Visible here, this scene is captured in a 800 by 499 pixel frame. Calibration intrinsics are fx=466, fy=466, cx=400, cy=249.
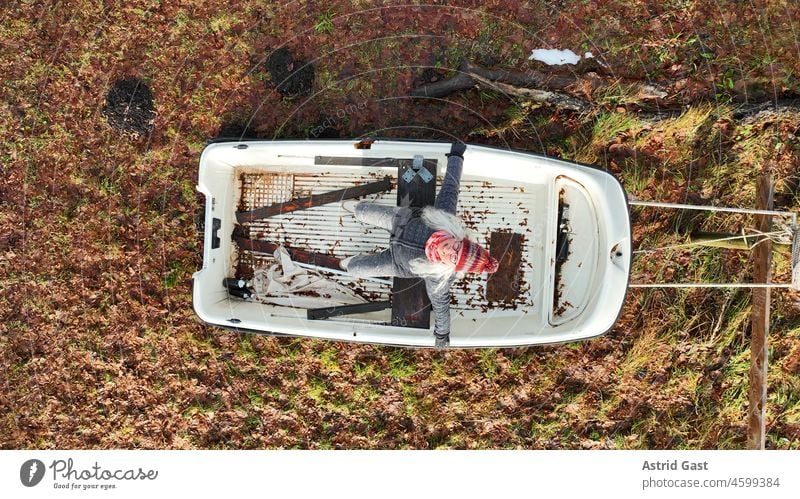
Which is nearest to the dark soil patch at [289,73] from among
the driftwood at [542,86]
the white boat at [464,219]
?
the white boat at [464,219]

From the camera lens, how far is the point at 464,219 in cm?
327

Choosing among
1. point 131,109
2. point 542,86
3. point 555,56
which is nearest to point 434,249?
point 542,86

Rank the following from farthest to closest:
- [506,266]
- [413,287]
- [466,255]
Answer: [506,266] < [413,287] < [466,255]

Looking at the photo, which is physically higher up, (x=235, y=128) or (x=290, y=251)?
(x=235, y=128)

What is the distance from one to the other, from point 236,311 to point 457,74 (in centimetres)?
239

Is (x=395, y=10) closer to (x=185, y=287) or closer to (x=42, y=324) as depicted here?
(x=185, y=287)

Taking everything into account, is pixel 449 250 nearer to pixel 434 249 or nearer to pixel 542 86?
pixel 434 249

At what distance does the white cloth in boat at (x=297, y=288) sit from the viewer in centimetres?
331

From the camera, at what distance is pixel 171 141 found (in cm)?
367

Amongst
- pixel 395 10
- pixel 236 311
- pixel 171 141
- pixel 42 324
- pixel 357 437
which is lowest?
pixel 357 437

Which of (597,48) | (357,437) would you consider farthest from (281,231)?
(597,48)

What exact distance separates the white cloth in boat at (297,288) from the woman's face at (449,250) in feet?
4.13

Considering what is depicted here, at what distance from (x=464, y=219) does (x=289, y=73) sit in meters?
1.80

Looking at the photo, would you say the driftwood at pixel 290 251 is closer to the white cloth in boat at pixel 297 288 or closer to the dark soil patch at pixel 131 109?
the white cloth in boat at pixel 297 288
